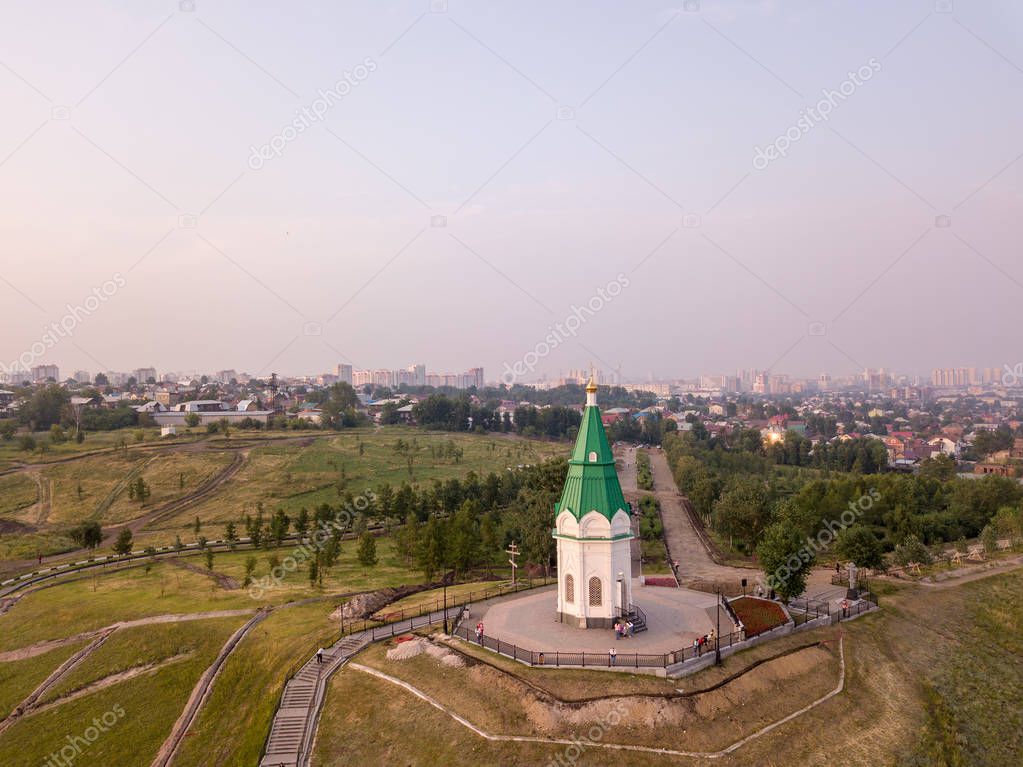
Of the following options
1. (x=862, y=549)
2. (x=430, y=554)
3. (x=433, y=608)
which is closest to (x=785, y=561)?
(x=862, y=549)

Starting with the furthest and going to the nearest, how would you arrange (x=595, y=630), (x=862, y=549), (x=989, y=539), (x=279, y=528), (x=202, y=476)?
(x=202, y=476) → (x=279, y=528) → (x=989, y=539) → (x=862, y=549) → (x=595, y=630)

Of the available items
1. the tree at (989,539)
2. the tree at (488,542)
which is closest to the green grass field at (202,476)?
the tree at (488,542)

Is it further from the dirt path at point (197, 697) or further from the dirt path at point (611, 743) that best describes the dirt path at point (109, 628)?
the dirt path at point (611, 743)

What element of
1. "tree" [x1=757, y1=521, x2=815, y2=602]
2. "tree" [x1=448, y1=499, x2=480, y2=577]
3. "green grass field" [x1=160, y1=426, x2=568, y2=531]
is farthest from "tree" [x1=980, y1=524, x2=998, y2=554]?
"green grass field" [x1=160, y1=426, x2=568, y2=531]

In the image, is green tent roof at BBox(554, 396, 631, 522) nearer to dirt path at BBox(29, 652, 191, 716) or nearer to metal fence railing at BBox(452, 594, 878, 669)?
metal fence railing at BBox(452, 594, 878, 669)

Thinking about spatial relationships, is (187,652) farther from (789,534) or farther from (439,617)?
(789,534)

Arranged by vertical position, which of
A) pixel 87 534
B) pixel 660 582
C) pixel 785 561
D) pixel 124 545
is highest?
pixel 785 561

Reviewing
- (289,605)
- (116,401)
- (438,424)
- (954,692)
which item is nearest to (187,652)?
(289,605)

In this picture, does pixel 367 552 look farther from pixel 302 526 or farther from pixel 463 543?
pixel 302 526
